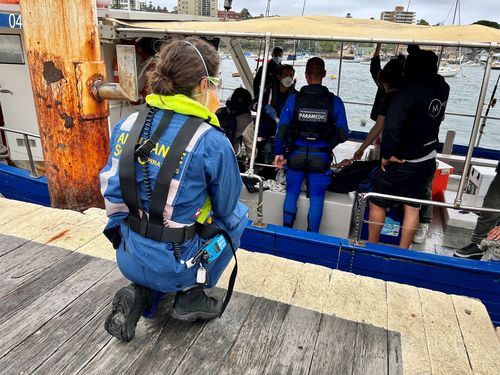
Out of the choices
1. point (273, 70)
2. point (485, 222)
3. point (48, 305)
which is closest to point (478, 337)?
point (485, 222)

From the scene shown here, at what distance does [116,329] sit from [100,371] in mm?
178

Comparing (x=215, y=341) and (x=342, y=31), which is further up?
(x=342, y=31)

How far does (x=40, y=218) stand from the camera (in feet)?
10.2

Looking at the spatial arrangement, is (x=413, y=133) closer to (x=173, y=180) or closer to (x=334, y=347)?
(x=334, y=347)

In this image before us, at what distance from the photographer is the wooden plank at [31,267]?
2.26m

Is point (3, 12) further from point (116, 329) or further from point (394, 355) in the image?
point (394, 355)

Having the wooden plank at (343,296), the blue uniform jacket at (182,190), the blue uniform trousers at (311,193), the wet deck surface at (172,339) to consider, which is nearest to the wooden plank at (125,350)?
the wet deck surface at (172,339)

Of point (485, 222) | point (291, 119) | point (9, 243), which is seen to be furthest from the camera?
point (291, 119)

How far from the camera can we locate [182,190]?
1473 millimetres

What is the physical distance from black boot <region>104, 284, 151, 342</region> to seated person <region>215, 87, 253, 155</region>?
114 inches

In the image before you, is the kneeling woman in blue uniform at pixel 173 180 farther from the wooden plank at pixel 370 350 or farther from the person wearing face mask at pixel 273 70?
the person wearing face mask at pixel 273 70

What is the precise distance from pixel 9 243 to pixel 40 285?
Result: 0.67 m

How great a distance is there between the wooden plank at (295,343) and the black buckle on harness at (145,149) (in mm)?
1093

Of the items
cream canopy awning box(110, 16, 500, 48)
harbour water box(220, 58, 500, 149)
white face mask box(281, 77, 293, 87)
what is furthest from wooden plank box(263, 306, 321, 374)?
white face mask box(281, 77, 293, 87)
